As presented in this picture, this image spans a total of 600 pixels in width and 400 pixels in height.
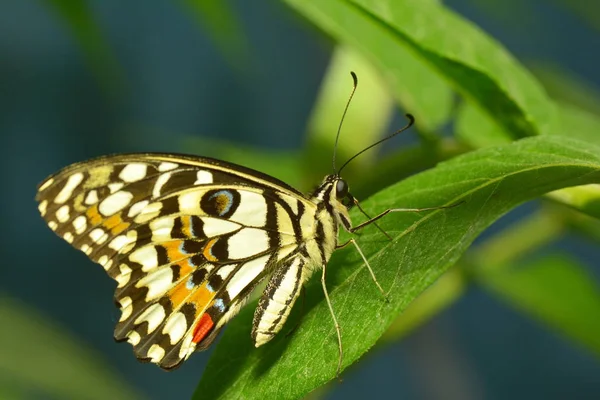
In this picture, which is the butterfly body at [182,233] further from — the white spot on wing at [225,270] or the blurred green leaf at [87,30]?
→ the blurred green leaf at [87,30]

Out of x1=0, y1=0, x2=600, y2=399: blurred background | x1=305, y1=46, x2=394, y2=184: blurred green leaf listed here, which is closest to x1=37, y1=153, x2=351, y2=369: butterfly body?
x1=305, y1=46, x2=394, y2=184: blurred green leaf

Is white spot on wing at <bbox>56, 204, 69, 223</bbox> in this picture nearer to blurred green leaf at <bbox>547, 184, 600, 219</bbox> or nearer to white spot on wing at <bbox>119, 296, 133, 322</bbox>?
white spot on wing at <bbox>119, 296, 133, 322</bbox>

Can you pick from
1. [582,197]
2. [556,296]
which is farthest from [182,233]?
[556,296]

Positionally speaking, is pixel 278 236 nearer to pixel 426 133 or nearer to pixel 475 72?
pixel 426 133

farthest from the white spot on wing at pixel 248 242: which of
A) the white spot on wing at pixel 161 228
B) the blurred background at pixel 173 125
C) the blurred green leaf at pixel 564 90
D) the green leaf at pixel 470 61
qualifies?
the blurred background at pixel 173 125

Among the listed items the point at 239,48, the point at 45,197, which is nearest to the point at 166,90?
the point at 239,48
